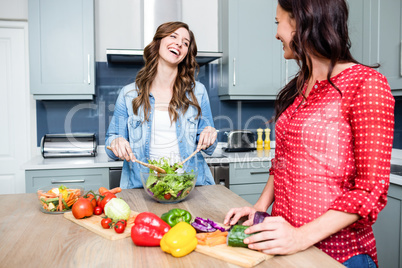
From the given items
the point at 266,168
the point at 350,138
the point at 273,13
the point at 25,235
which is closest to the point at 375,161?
the point at 350,138

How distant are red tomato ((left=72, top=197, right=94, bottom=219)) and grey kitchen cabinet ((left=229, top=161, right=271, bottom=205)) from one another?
1818 millimetres

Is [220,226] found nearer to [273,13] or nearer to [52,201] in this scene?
[52,201]

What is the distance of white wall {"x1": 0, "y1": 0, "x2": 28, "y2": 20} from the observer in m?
3.17

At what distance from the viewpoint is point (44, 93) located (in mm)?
2910

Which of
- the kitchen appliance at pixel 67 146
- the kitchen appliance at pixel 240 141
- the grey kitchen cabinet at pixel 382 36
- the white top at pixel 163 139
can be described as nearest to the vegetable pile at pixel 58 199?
the white top at pixel 163 139

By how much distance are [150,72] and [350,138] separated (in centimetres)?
145

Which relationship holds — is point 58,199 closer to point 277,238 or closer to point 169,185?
point 169,185

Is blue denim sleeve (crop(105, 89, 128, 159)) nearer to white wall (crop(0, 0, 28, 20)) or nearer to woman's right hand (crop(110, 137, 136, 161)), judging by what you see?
woman's right hand (crop(110, 137, 136, 161))

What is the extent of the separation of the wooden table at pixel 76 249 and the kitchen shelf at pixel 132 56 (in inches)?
65.9

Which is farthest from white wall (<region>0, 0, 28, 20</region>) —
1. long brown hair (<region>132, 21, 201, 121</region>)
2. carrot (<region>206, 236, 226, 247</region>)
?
carrot (<region>206, 236, 226, 247</region>)

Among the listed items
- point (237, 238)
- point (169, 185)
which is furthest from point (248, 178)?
point (237, 238)

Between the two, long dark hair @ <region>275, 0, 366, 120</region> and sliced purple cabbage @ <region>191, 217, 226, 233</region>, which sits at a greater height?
long dark hair @ <region>275, 0, 366, 120</region>

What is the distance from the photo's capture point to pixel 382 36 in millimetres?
2682

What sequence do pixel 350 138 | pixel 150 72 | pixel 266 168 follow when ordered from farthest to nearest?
pixel 266 168 → pixel 150 72 → pixel 350 138
